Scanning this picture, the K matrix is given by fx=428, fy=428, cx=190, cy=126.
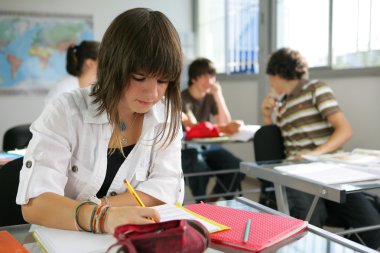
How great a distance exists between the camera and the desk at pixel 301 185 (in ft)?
4.68

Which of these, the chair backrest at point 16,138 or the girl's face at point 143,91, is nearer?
the girl's face at point 143,91

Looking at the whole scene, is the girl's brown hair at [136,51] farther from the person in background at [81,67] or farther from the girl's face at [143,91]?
the person in background at [81,67]

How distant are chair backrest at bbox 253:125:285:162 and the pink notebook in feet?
4.68

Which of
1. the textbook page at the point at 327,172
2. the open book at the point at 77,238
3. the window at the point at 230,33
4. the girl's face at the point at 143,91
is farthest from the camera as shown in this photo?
the window at the point at 230,33

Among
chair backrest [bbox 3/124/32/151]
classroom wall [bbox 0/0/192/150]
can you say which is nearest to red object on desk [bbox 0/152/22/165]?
chair backrest [bbox 3/124/32/151]

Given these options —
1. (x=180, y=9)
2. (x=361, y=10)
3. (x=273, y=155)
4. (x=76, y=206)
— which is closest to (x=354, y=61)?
(x=361, y=10)

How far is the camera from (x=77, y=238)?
898mm

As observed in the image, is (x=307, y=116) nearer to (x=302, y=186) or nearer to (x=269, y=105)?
(x=269, y=105)

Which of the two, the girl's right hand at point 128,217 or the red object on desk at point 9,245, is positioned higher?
the girl's right hand at point 128,217

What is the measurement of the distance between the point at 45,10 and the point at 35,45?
1.44ft

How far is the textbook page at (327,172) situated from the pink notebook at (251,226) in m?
0.57

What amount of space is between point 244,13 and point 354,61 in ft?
6.07

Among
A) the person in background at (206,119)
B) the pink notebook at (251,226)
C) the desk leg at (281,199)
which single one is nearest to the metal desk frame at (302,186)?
the desk leg at (281,199)

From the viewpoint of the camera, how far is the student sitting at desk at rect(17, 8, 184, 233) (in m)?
1.00
